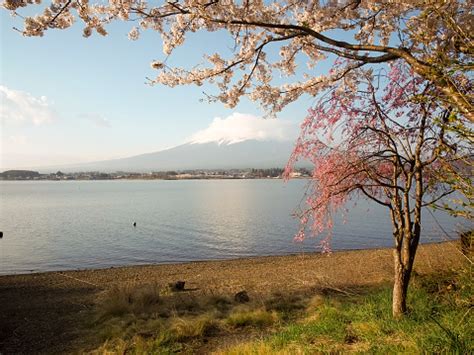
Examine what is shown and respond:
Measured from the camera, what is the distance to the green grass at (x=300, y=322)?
454 cm

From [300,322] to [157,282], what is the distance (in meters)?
9.85

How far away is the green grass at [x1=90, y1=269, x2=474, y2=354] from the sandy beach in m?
0.95

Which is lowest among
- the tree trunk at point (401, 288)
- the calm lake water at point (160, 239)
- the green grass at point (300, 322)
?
the calm lake water at point (160, 239)

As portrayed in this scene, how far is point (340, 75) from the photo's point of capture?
6176mm

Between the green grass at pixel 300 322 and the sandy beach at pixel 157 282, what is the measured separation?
953 mm

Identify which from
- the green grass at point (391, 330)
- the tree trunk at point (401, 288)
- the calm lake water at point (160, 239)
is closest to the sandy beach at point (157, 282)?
the tree trunk at point (401, 288)

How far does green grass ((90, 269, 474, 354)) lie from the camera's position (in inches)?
179

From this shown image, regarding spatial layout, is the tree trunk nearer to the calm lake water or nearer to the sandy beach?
the sandy beach

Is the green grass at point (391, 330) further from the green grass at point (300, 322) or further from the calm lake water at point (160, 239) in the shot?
the calm lake water at point (160, 239)

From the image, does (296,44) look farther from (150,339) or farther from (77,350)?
(77,350)

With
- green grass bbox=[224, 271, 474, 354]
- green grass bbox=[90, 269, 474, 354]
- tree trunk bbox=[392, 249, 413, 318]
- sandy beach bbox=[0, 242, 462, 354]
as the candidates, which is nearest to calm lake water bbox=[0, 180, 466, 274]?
sandy beach bbox=[0, 242, 462, 354]

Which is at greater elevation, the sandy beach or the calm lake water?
the sandy beach

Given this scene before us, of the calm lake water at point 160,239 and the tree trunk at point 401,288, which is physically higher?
the tree trunk at point 401,288

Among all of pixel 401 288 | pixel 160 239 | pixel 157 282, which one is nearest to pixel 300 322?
pixel 401 288
